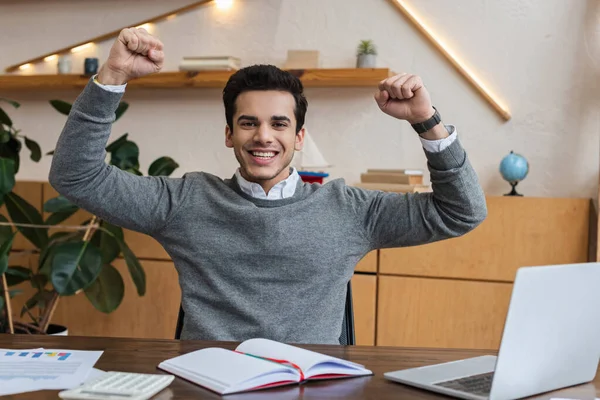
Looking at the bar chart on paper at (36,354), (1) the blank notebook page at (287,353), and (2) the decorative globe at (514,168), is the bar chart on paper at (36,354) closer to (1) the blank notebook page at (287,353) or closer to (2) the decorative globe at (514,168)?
(1) the blank notebook page at (287,353)

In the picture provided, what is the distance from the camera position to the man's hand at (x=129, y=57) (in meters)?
1.60

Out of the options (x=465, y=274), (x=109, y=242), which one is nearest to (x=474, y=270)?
A: (x=465, y=274)

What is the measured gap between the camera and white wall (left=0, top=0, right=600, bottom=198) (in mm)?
3395

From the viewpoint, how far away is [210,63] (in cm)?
367

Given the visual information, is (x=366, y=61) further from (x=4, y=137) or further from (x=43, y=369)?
(x=43, y=369)

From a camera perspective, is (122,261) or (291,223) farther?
(122,261)

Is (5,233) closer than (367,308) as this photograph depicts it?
Yes

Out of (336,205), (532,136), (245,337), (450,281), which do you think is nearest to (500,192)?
(532,136)

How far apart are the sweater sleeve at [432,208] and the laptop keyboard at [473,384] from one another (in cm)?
59

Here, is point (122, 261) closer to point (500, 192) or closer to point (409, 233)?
point (500, 192)

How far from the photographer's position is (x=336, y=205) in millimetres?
1826

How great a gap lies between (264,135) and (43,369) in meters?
0.80

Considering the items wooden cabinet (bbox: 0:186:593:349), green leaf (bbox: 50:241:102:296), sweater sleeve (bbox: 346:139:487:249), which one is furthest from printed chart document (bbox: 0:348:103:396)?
wooden cabinet (bbox: 0:186:593:349)

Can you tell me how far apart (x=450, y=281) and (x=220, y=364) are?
7.10ft
